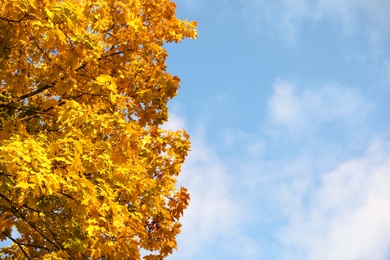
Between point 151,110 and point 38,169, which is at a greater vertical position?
point 151,110

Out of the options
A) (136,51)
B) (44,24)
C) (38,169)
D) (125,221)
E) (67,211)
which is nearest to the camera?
(38,169)

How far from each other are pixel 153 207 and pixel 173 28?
5269 millimetres

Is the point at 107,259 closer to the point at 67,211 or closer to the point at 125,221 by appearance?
the point at 125,221

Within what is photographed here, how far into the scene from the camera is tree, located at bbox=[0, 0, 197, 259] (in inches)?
300

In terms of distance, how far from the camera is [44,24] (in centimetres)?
775

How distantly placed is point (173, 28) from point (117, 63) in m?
2.73

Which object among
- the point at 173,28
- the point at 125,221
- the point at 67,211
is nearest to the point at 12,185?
the point at 67,211

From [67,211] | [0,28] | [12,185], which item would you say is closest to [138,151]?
[67,211]

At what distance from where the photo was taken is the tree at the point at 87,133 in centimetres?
762

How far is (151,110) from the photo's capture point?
453 inches

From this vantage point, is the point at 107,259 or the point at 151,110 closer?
the point at 107,259

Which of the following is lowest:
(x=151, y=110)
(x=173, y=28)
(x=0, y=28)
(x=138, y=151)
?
(x=138, y=151)

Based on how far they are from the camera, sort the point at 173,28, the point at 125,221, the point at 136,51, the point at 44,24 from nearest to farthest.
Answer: the point at 44,24, the point at 125,221, the point at 136,51, the point at 173,28

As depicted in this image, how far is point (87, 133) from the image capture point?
26.1 ft
